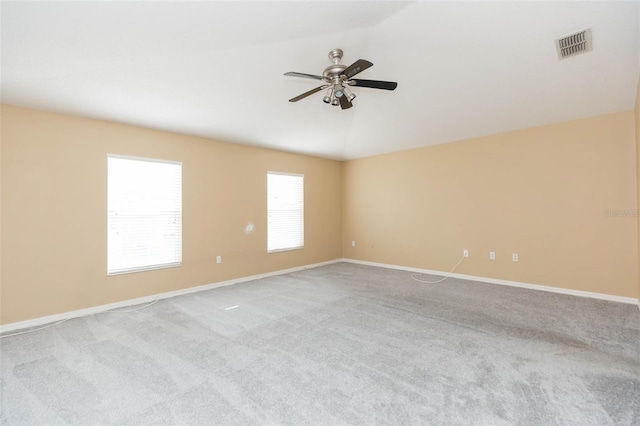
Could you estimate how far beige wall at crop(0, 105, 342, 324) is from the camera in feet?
10.2

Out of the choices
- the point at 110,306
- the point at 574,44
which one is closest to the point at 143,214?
the point at 110,306

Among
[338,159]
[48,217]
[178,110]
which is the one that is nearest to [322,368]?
[178,110]

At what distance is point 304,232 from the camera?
20.0 feet

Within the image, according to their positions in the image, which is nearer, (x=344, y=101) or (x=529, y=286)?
(x=344, y=101)

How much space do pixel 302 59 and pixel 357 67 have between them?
0.58 meters

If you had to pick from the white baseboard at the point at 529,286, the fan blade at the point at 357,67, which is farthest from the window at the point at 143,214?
the white baseboard at the point at 529,286

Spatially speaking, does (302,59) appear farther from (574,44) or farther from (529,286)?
(529,286)

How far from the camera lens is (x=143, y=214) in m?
4.01

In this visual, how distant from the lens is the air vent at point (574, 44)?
7.06 ft

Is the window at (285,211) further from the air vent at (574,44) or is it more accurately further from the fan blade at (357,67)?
the air vent at (574,44)

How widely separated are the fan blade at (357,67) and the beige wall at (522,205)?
3595 millimetres

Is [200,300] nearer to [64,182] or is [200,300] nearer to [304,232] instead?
[64,182]

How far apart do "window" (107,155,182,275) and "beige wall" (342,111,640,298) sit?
3.94m

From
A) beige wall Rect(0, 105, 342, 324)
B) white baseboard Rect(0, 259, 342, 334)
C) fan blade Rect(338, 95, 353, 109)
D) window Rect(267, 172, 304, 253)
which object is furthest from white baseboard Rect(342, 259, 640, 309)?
fan blade Rect(338, 95, 353, 109)
